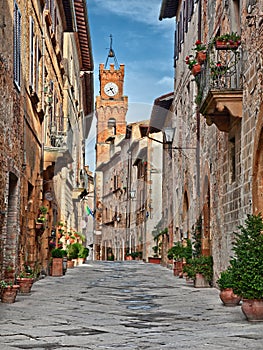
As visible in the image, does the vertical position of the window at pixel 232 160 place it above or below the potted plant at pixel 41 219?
above

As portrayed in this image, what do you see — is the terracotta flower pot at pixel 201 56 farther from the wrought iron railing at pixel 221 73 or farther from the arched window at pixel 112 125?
the arched window at pixel 112 125

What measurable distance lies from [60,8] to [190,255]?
10896mm

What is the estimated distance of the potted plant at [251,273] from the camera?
772cm

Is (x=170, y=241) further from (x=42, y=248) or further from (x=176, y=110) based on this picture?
(x=42, y=248)

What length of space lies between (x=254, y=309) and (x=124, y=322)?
5.59ft

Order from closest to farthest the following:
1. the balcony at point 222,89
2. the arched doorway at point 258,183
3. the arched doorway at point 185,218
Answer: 1. the arched doorway at point 258,183
2. the balcony at point 222,89
3. the arched doorway at point 185,218

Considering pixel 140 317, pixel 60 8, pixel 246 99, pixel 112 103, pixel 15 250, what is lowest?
pixel 140 317

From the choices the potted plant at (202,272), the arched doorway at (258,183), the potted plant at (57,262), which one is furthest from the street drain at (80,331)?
the potted plant at (57,262)

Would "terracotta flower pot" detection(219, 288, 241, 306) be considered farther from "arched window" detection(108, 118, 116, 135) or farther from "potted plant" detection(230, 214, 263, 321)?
"arched window" detection(108, 118, 116, 135)

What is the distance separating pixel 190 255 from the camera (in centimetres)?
1728

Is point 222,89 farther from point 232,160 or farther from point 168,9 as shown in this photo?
point 168,9

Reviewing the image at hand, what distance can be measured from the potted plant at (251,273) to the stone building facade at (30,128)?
14.9ft

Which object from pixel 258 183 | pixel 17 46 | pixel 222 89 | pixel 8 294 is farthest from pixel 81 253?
pixel 258 183

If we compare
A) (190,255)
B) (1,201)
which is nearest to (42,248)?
(190,255)
